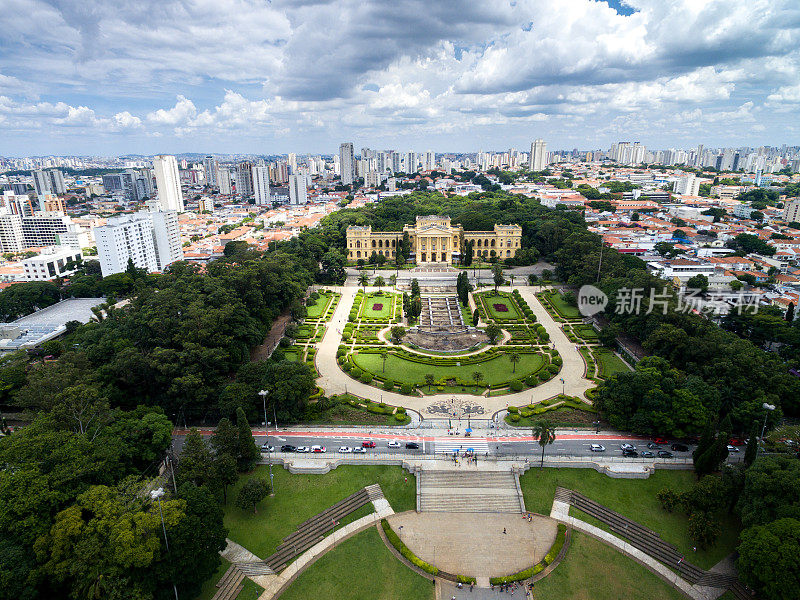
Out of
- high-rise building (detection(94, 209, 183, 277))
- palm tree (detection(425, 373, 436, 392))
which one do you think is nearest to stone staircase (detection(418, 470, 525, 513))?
palm tree (detection(425, 373, 436, 392))

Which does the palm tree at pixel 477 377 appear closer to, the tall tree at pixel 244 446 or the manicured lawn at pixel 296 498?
the manicured lawn at pixel 296 498

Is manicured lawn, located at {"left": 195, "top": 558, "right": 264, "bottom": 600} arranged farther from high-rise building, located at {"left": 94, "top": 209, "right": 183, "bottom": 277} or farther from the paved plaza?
high-rise building, located at {"left": 94, "top": 209, "right": 183, "bottom": 277}

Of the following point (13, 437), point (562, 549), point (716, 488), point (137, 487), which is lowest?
point (562, 549)

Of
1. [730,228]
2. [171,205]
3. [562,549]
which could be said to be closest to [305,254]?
[562,549]

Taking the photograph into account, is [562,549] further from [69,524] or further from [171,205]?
[171,205]

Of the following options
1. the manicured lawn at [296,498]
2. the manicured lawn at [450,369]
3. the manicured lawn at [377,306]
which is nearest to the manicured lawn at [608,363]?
the manicured lawn at [450,369]

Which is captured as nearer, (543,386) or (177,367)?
(177,367)

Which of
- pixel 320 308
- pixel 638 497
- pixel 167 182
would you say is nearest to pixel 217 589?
pixel 638 497
